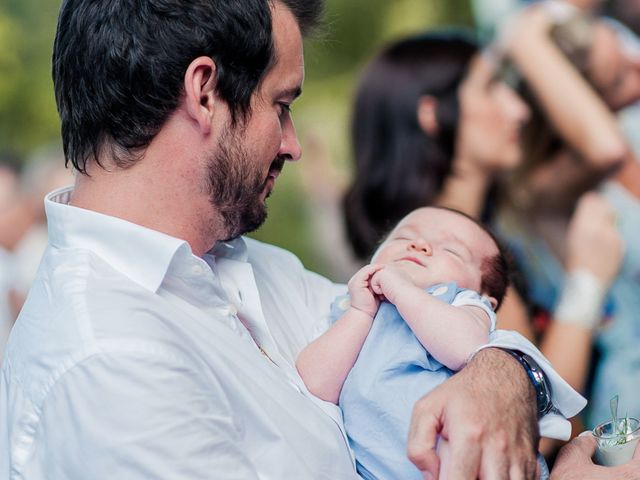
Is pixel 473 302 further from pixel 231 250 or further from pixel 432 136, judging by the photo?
pixel 432 136

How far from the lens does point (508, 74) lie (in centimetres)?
388

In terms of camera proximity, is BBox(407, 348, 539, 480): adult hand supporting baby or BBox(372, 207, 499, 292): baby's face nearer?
BBox(407, 348, 539, 480): adult hand supporting baby

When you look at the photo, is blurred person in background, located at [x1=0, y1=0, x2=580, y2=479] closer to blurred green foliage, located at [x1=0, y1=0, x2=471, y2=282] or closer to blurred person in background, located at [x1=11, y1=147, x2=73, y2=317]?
blurred green foliage, located at [x1=0, y1=0, x2=471, y2=282]

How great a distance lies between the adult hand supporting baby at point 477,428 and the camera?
4.42 ft

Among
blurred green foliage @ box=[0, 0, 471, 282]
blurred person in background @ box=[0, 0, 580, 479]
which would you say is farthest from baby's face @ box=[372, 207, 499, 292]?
blurred green foliage @ box=[0, 0, 471, 282]

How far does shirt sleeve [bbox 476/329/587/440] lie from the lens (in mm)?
1595

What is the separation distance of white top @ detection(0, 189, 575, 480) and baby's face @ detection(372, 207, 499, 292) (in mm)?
325

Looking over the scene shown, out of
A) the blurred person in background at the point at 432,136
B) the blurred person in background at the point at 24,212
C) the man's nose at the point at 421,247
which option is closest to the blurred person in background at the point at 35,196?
the blurred person in background at the point at 24,212

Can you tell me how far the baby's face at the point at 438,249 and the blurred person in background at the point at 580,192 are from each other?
1777 mm

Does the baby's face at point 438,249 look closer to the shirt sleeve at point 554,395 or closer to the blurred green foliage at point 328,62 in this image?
the shirt sleeve at point 554,395

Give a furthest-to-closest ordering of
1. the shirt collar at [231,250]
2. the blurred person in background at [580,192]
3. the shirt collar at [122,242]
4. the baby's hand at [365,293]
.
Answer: the blurred person in background at [580,192]
the shirt collar at [231,250]
the baby's hand at [365,293]
the shirt collar at [122,242]

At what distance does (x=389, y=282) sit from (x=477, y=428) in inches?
16.4

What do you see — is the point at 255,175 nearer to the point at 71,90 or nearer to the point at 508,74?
the point at 71,90

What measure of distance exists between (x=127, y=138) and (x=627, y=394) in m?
2.59
